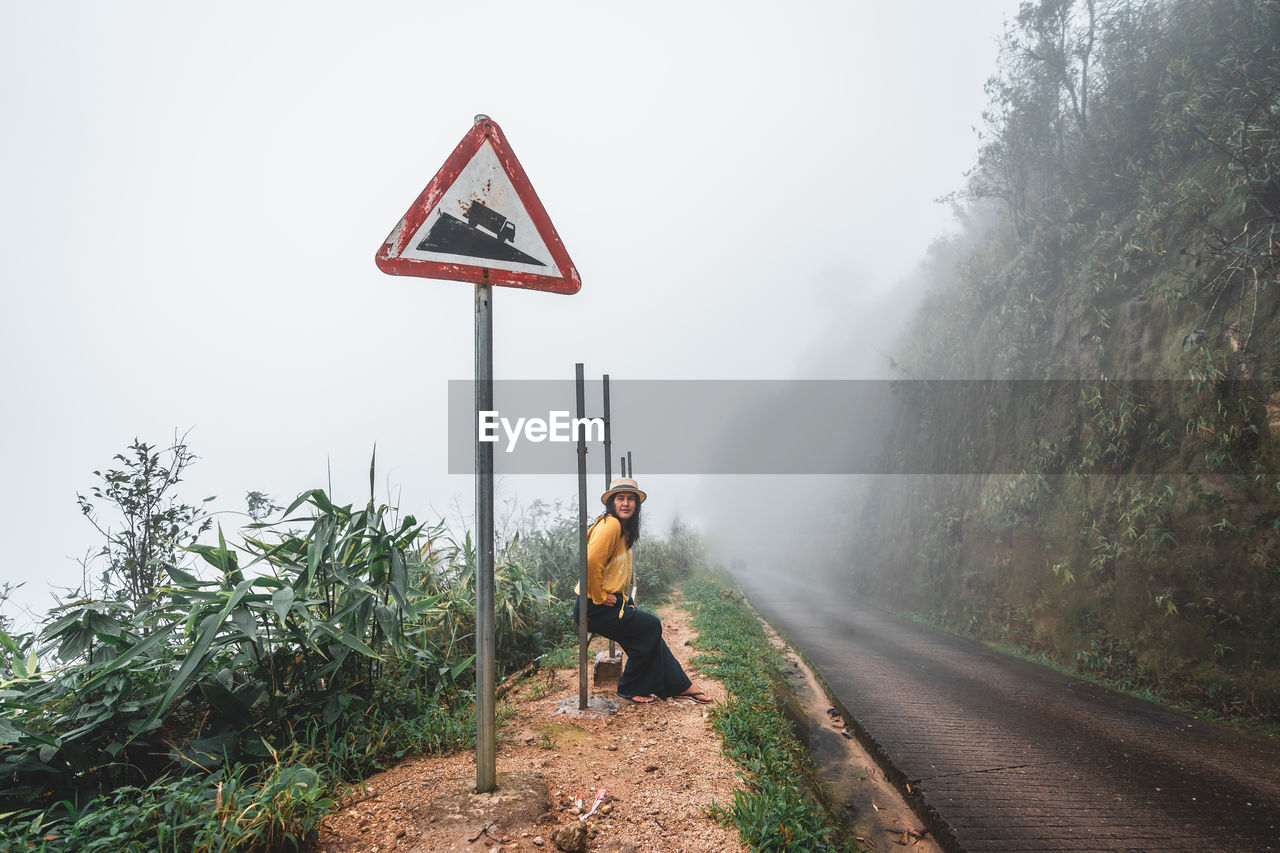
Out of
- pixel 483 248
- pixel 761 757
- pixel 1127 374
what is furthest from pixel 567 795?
pixel 1127 374

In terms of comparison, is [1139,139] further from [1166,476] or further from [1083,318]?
[1166,476]

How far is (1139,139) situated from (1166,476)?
6.42 metres

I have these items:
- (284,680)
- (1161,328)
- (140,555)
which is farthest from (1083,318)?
(140,555)

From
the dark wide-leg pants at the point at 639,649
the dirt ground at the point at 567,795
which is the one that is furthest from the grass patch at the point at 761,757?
the dark wide-leg pants at the point at 639,649

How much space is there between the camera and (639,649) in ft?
14.1

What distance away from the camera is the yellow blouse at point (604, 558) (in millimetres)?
4172

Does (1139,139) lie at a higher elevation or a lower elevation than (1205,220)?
higher

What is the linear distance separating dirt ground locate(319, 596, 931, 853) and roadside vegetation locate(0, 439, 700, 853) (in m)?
0.22

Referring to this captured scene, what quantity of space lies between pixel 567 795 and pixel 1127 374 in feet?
29.7

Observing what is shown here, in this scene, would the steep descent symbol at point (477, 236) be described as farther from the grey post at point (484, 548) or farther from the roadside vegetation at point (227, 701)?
the roadside vegetation at point (227, 701)

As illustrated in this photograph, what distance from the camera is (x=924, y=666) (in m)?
7.05

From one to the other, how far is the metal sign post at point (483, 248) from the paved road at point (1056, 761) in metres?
2.62

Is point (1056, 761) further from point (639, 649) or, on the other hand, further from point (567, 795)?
point (567, 795)

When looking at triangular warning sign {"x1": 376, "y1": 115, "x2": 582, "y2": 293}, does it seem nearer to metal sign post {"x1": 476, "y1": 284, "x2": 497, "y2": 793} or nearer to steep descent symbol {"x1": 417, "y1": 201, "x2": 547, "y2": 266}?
steep descent symbol {"x1": 417, "y1": 201, "x2": 547, "y2": 266}
